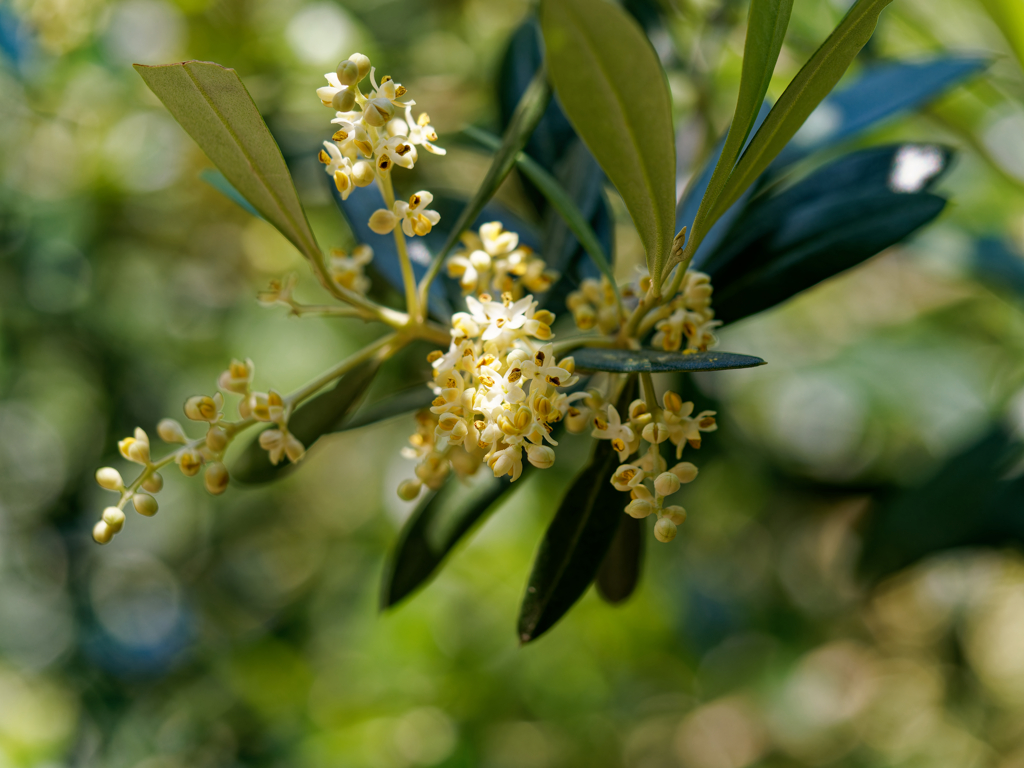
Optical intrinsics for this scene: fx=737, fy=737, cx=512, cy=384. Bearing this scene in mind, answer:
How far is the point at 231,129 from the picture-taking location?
1.76ft

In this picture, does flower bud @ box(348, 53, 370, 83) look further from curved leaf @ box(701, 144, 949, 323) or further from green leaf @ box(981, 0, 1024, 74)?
green leaf @ box(981, 0, 1024, 74)

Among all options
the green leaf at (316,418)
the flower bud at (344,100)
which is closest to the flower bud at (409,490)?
the green leaf at (316,418)

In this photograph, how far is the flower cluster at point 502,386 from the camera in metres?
0.53

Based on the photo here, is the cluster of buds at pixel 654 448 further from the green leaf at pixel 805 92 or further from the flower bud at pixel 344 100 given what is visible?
the flower bud at pixel 344 100

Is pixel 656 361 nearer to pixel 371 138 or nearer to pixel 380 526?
pixel 371 138

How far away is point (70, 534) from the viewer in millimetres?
2033

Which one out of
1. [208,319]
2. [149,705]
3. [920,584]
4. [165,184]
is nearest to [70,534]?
[149,705]

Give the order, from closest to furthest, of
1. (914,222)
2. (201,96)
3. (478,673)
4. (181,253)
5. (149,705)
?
(201,96), (914,222), (478,673), (149,705), (181,253)

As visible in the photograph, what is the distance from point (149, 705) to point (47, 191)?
1344mm

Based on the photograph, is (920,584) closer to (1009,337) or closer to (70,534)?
(1009,337)

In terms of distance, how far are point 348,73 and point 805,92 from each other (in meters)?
0.31

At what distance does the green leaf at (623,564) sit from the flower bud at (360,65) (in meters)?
0.46

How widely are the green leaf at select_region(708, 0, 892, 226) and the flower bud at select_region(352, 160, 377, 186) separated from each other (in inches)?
9.8

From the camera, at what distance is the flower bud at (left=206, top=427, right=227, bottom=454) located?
1.97 ft
